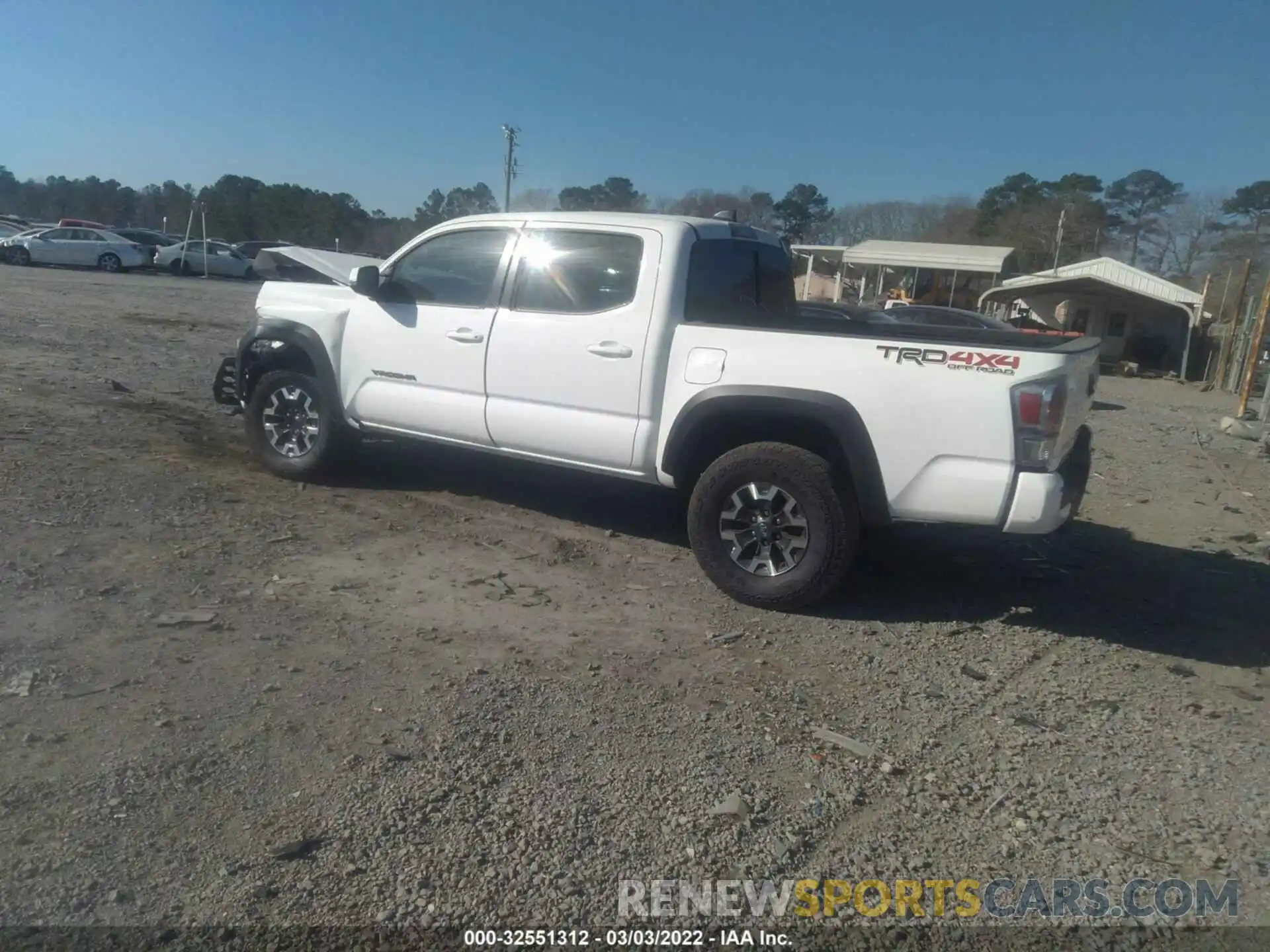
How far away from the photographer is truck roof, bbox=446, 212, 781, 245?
589 centimetres

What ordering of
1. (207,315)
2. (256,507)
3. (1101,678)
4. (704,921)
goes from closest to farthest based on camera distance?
(704,921) → (1101,678) → (256,507) → (207,315)

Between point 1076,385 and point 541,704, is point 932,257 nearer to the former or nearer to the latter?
point 1076,385

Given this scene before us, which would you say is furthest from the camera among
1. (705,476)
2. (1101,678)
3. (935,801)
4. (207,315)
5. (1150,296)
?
(1150,296)

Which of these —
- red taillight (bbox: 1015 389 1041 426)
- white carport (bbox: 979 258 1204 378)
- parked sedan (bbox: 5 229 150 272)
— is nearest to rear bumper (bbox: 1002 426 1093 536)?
red taillight (bbox: 1015 389 1041 426)

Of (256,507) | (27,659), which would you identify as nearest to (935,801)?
(27,659)

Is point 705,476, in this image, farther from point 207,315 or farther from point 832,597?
point 207,315

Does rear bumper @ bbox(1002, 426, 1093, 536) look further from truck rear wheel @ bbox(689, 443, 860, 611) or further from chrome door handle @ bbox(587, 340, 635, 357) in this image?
chrome door handle @ bbox(587, 340, 635, 357)

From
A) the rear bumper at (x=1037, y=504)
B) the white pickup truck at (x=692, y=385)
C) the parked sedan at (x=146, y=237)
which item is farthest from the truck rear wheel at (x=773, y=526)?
the parked sedan at (x=146, y=237)

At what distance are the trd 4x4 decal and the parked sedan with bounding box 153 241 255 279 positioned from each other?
116 ft

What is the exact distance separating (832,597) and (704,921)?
285 cm

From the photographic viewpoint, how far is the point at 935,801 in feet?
11.7

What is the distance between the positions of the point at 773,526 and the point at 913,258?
3223 cm

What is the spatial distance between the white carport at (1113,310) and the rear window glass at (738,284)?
88.9ft

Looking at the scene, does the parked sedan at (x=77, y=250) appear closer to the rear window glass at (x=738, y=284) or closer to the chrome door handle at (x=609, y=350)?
the rear window glass at (x=738, y=284)
